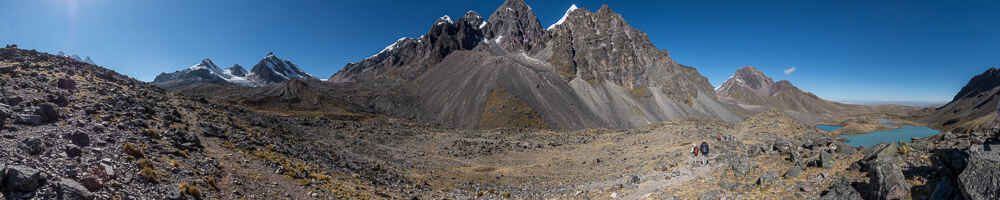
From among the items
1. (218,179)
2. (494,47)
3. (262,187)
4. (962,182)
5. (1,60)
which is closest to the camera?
(962,182)

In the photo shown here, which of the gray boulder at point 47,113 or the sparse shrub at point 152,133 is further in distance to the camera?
the sparse shrub at point 152,133

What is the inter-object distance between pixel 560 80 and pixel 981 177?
86946 mm

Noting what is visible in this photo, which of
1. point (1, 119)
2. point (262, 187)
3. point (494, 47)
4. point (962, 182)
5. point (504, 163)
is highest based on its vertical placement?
point (494, 47)

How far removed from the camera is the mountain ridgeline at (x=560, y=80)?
72.8 m

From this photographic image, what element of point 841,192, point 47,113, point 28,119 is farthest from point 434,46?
point 841,192

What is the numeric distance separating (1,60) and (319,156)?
1392 cm

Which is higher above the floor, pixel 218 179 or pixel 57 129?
pixel 57 129

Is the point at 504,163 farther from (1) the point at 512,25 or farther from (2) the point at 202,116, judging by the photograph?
(1) the point at 512,25

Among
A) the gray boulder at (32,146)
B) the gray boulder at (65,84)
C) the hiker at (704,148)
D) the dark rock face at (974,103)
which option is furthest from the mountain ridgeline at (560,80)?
the dark rock face at (974,103)

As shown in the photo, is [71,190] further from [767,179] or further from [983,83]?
[983,83]

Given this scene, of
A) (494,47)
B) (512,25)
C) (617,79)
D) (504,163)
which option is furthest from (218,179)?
(512,25)

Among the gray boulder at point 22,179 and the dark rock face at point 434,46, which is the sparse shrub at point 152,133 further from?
the dark rock face at point 434,46

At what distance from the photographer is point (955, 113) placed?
13138 cm

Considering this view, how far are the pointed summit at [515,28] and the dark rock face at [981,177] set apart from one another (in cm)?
13467
